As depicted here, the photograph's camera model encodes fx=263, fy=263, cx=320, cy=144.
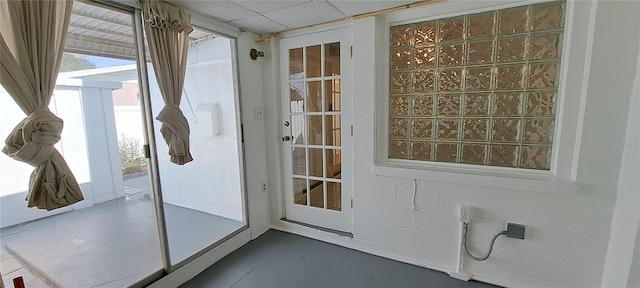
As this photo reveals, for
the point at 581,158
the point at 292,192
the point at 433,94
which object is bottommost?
the point at 292,192

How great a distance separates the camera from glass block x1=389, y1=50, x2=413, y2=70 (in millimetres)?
2178

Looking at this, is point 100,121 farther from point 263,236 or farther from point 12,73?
point 263,236

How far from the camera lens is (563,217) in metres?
1.77

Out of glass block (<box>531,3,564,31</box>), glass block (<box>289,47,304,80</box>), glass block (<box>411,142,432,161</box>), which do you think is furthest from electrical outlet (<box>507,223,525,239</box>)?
glass block (<box>289,47,304,80</box>)

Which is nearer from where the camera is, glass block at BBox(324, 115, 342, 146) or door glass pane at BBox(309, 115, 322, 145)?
glass block at BBox(324, 115, 342, 146)

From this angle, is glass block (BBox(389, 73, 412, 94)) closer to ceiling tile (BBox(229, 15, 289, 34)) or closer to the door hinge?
ceiling tile (BBox(229, 15, 289, 34))

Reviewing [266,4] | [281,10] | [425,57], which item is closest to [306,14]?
[281,10]

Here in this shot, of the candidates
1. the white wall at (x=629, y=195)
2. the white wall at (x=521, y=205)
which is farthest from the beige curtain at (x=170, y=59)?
the white wall at (x=629, y=195)

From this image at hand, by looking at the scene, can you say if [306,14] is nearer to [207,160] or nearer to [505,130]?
[505,130]

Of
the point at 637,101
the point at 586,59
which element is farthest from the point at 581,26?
the point at 637,101

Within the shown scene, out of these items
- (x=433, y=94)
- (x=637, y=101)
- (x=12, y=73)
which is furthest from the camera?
(x=433, y=94)

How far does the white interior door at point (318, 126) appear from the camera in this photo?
8.27 ft

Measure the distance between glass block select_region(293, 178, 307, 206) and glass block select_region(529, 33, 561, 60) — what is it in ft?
7.22

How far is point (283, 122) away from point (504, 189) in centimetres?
207
